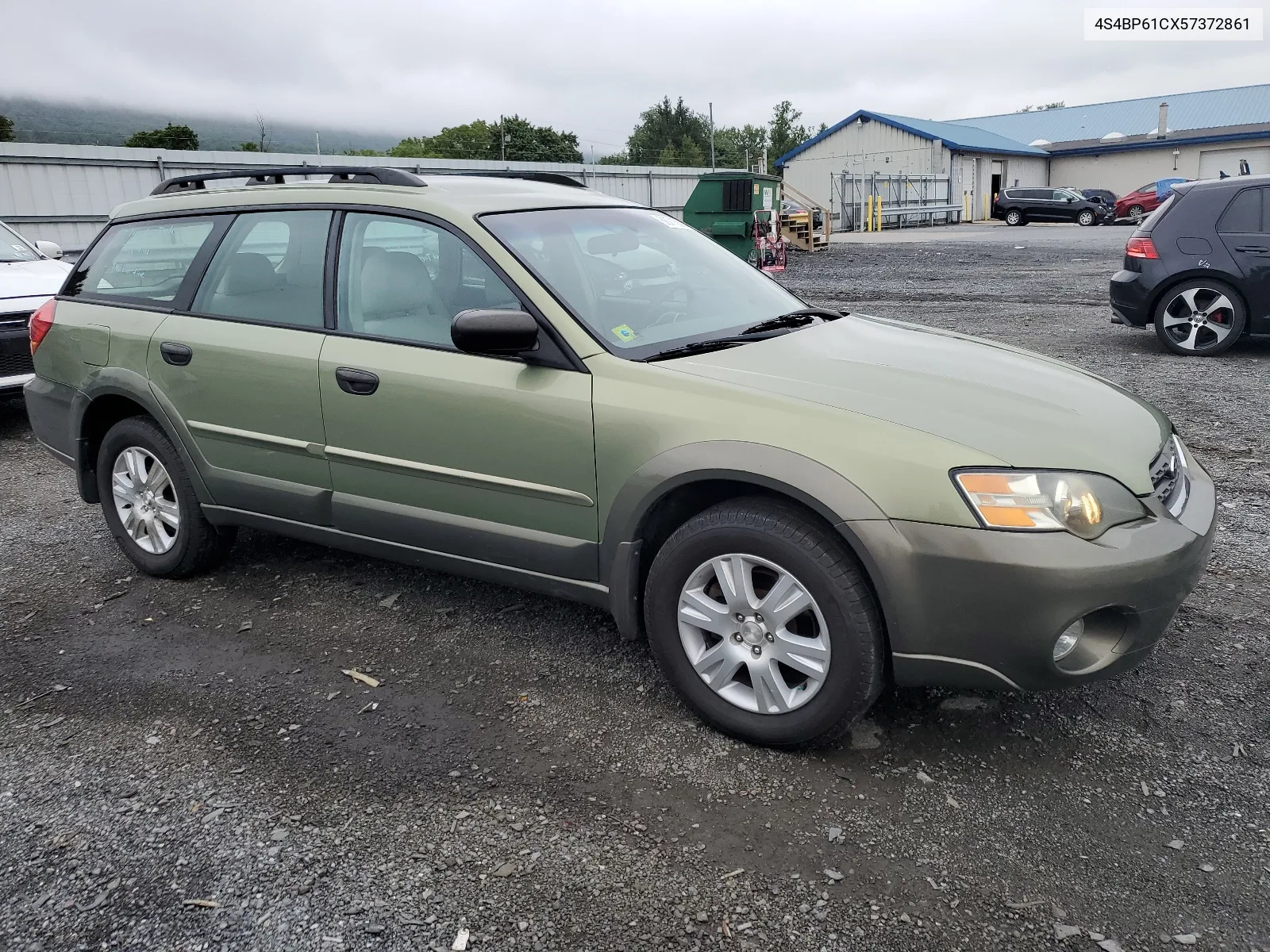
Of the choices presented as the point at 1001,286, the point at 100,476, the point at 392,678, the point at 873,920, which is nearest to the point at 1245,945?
the point at 873,920

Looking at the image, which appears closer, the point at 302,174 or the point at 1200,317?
the point at 302,174

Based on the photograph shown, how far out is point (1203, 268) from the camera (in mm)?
8875

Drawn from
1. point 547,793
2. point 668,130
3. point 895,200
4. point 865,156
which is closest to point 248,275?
point 547,793

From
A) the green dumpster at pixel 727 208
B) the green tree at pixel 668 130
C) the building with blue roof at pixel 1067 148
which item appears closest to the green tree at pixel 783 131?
the green tree at pixel 668 130

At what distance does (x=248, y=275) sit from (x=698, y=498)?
87.4 inches

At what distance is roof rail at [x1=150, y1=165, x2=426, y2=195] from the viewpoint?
387 cm

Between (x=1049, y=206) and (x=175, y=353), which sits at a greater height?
(x=1049, y=206)

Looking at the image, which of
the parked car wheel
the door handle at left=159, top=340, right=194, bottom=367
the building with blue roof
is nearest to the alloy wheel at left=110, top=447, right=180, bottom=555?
the door handle at left=159, top=340, right=194, bottom=367

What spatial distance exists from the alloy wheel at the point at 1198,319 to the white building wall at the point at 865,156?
41.4m

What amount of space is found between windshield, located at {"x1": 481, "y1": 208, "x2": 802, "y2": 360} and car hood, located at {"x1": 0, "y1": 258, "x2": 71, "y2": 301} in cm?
536

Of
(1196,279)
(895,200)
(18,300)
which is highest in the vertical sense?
(895,200)

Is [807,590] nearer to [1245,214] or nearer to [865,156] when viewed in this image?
[1245,214]

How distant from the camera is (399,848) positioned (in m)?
2.62

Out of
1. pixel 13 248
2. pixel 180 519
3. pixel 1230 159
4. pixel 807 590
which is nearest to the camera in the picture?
pixel 807 590
